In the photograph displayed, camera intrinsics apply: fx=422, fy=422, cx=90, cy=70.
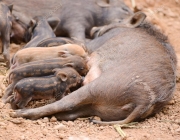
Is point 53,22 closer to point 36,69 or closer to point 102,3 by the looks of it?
point 102,3

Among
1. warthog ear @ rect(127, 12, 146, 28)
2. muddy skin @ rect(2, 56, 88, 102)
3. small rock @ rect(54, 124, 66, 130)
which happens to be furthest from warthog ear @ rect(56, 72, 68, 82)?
warthog ear @ rect(127, 12, 146, 28)

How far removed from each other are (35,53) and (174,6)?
4.33 m

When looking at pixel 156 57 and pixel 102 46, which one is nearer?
pixel 156 57

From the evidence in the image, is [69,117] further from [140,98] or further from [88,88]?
[140,98]

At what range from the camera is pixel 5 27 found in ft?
18.3

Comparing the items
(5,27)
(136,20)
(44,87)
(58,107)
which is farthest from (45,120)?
(136,20)

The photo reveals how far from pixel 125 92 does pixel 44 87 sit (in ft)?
2.63

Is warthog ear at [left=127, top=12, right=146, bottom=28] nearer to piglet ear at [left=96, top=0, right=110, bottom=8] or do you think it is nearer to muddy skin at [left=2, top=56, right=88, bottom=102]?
piglet ear at [left=96, top=0, right=110, bottom=8]

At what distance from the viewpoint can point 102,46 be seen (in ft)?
16.4

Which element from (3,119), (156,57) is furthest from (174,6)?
(3,119)

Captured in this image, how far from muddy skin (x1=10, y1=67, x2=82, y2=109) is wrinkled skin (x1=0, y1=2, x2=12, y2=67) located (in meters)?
1.42

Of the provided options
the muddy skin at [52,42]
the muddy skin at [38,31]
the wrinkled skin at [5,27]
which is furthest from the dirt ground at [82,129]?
the wrinkled skin at [5,27]

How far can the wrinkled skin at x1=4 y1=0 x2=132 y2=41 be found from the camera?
632 centimetres

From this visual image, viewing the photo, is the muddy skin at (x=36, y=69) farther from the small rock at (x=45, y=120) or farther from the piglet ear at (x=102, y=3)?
the piglet ear at (x=102, y=3)
